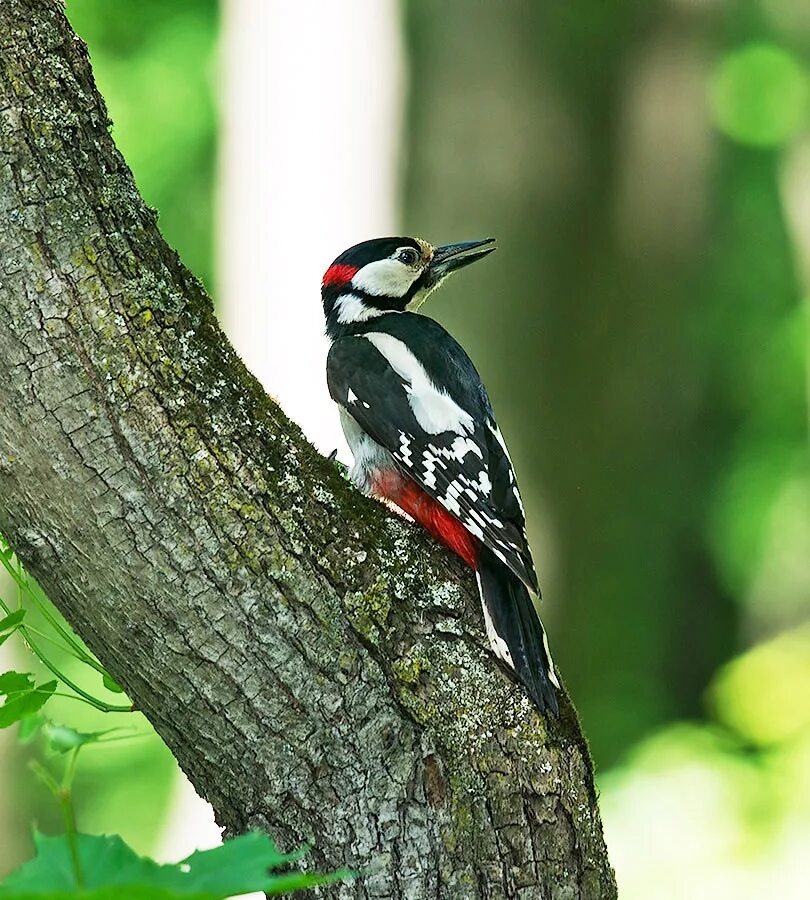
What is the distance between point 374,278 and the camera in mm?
3475

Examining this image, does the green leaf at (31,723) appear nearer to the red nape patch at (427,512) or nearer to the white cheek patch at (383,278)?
the red nape patch at (427,512)

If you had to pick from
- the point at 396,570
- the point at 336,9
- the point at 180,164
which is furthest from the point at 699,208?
the point at 396,570

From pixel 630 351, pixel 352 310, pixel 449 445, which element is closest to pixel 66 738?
pixel 449 445

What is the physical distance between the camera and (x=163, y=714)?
1.77 m

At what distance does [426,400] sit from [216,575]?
49.6 inches

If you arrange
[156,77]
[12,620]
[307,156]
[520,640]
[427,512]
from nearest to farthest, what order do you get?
[12,620] < [520,640] < [427,512] < [307,156] < [156,77]

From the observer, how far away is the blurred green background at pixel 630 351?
529 cm

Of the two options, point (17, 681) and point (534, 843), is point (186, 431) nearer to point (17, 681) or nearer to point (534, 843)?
point (17, 681)

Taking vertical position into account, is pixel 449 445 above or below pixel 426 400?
below

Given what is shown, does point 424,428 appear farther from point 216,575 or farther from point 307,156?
point 307,156

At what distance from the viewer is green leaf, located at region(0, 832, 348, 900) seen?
1.00m

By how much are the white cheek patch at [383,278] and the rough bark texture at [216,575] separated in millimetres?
1622

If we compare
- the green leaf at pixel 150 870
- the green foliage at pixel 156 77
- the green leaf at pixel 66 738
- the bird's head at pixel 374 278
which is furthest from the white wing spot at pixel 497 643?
the green foliage at pixel 156 77

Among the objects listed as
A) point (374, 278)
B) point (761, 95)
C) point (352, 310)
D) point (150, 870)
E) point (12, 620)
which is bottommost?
point (150, 870)
